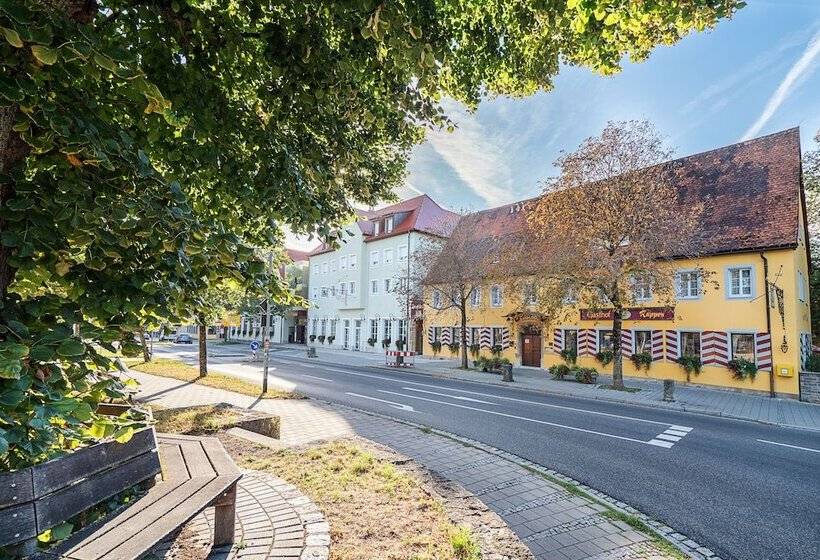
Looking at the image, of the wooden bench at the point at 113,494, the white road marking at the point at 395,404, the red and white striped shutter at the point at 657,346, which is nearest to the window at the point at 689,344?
the red and white striped shutter at the point at 657,346

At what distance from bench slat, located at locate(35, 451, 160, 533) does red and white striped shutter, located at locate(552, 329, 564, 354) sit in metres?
23.7

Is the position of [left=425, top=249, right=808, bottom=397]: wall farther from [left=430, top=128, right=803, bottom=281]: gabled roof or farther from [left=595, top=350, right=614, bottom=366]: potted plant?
[left=430, top=128, right=803, bottom=281]: gabled roof

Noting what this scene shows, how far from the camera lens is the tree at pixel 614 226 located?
16484 mm

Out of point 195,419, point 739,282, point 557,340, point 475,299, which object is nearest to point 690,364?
point 739,282

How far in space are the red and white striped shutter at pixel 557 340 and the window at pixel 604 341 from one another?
7.07 feet

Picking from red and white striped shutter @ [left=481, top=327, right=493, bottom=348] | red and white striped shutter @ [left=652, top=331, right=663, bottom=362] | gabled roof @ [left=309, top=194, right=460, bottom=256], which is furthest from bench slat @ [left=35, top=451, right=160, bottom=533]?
gabled roof @ [left=309, top=194, right=460, bottom=256]

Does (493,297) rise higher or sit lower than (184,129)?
lower

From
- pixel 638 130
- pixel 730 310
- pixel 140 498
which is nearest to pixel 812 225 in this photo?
pixel 730 310

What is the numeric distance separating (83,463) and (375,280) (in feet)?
119

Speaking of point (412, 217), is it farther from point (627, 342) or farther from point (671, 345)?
point (671, 345)

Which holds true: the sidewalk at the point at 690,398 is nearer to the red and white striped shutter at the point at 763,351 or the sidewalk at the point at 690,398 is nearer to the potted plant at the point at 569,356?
the red and white striped shutter at the point at 763,351

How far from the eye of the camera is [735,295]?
18.8 metres

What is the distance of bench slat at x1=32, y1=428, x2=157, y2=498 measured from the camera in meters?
2.42

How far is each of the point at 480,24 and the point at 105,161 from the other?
4625mm
